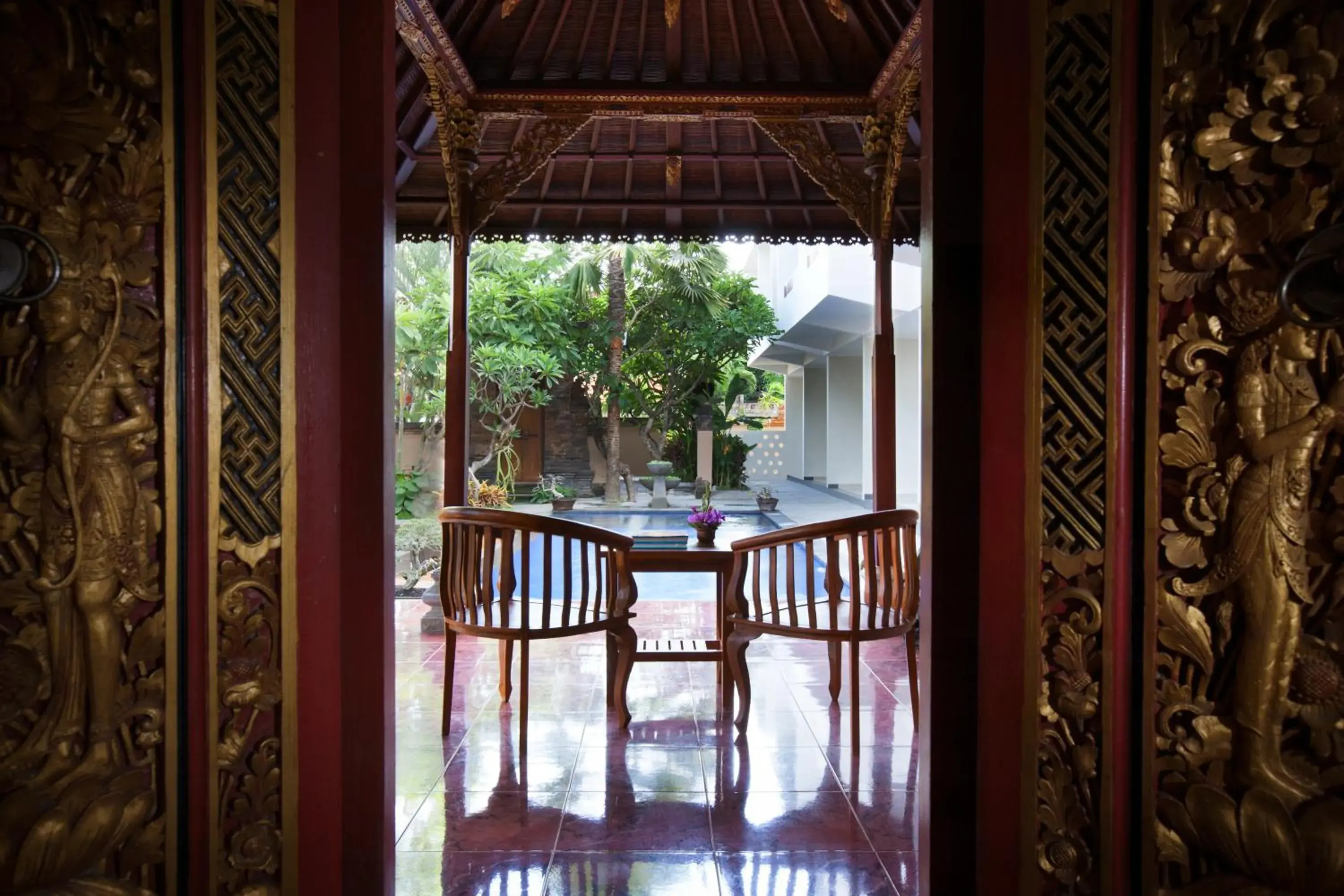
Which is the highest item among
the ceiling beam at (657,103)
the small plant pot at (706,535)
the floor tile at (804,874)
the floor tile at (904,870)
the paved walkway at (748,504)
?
the ceiling beam at (657,103)

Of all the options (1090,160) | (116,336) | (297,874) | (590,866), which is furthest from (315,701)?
(1090,160)

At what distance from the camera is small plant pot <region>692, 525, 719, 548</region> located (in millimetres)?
3828

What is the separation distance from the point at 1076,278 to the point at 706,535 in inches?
→ 109

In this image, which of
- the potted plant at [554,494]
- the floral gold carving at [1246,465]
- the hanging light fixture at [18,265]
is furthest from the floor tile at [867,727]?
the potted plant at [554,494]

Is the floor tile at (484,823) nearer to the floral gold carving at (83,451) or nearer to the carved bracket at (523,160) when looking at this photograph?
the floral gold carving at (83,451)

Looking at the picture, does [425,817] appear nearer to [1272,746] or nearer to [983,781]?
[983,781]

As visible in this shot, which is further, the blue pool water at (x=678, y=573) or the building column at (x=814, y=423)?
the building column at (x=814, y=423)

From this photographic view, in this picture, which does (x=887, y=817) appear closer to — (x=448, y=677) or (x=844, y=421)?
(x=448, y=677)

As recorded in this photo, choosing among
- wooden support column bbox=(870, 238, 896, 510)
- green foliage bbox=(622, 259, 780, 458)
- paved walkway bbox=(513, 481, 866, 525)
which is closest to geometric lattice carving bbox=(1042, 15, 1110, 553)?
wooden support column bbox=(870, 238, 896, 510)

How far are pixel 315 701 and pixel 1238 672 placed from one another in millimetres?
1486

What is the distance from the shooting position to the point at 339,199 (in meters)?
1.40

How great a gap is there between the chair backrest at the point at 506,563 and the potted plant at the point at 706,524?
0.82 metres

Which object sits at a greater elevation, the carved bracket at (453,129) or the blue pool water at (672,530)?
the carved bracket at (453,129)

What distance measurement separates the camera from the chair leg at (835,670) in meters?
3.31
